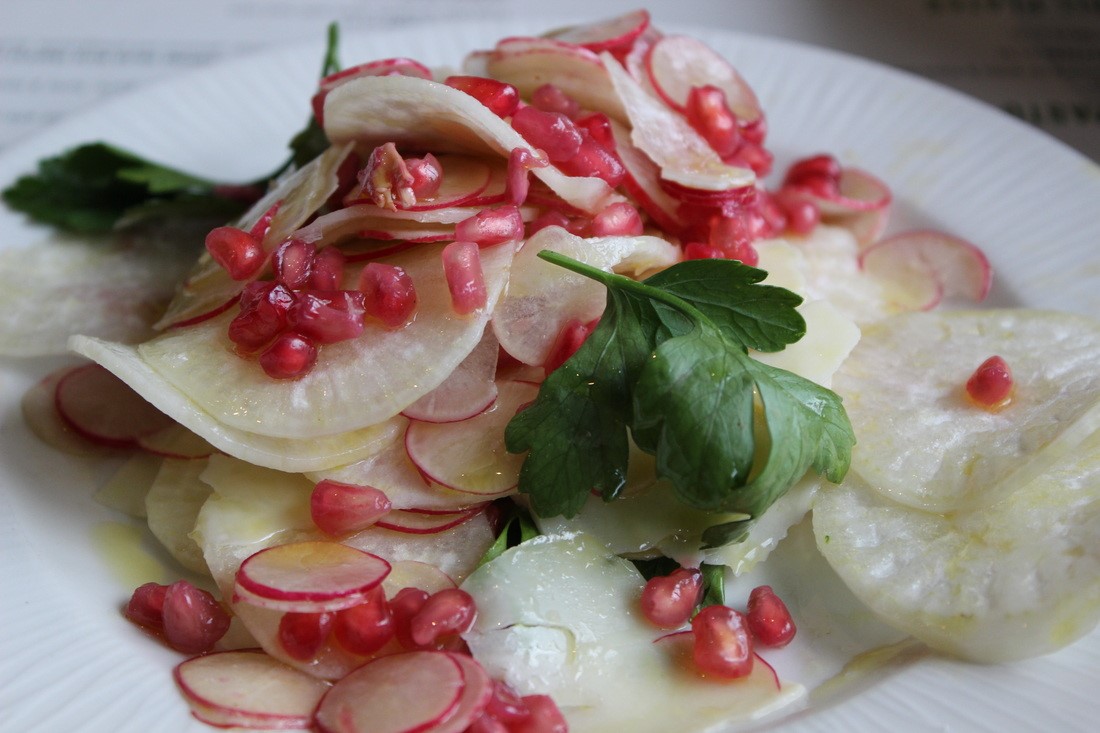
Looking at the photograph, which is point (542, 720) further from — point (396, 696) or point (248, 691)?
point (248, 691)

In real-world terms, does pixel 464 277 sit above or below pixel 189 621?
above

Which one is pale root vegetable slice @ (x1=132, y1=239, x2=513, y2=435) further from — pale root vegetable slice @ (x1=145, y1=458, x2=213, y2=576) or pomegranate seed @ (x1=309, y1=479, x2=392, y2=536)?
pale root vegetable slice @ (x1=145, y1=458, x2=213, y2=576)

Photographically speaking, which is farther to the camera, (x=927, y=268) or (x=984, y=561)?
(x=927, y=268)

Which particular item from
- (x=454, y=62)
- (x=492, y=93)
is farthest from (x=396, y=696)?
(x=454, y=62)

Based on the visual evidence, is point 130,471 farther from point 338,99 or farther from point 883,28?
point 883,28

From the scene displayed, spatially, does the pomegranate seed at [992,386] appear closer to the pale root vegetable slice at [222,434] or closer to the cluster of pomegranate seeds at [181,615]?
the pale root vegetable slice at [222,434]

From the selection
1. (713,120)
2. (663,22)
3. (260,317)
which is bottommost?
(663,22)
